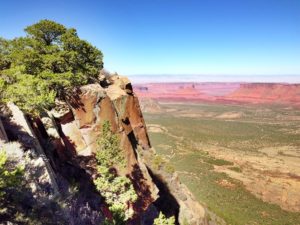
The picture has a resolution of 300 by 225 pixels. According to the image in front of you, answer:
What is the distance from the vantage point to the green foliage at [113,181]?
20.4m

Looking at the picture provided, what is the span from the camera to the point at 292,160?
88.4 m

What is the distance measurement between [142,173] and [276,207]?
3698cm

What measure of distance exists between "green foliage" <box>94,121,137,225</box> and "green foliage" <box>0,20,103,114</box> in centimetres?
536

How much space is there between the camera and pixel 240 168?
77312 millimetres

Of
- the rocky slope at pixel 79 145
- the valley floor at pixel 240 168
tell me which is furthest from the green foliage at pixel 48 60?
the valley floor at pixel 240 168

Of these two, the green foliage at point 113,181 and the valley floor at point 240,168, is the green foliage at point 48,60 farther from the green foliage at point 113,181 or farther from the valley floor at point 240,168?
the valley floor at point 240,168

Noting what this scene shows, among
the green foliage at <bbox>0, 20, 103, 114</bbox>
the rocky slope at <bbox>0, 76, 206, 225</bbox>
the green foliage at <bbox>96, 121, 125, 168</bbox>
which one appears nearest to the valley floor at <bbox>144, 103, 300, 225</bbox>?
the rocky slope at <bbox>0, 76, 206, 225</bbox>

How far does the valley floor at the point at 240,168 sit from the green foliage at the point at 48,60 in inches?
1302

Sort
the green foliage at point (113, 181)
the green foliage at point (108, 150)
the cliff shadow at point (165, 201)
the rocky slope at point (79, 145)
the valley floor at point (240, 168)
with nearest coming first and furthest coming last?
the rocky slope at point (79, 145) → the green foliage at point (113, 181) → the green foliage at point (108, 150) → the cliff shadow at point (165, 201) → the valley floor at point (240, 168)

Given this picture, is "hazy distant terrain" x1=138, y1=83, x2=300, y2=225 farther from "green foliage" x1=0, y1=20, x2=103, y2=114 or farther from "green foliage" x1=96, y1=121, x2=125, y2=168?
"green foliage" x1=0, y1=20, x2=103, y2=114

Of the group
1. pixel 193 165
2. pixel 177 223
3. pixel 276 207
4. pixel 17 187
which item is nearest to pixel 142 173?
pixel 177 223

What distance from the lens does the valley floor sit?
164ft

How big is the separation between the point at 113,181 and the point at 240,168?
63.6 metres

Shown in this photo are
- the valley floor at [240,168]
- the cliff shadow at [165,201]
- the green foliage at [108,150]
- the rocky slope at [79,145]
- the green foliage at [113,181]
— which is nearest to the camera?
the rocky slope at [79,145]
